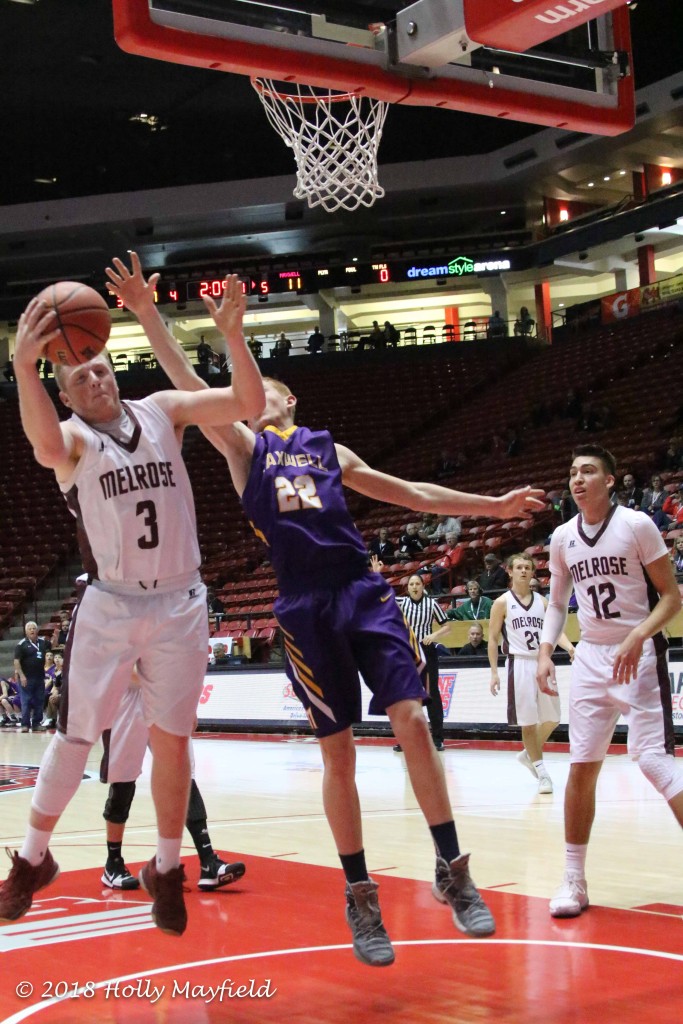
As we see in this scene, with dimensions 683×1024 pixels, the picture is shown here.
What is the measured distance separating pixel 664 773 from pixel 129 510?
2.52m

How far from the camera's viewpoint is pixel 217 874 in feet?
18.0

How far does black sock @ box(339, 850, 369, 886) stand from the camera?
3.94 m

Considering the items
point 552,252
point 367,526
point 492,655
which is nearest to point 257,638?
point 367,526

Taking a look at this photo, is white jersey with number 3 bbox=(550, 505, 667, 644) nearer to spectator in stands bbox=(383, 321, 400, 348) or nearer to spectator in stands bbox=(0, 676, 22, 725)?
spectator in stands bbox=(0, 676, 22, 725)

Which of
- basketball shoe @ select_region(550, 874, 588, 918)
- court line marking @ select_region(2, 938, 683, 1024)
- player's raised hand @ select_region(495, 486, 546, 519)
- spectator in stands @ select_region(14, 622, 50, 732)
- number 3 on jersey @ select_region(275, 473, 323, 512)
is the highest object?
number 3 on jersey @ select_region(275, 473, 323, 512)

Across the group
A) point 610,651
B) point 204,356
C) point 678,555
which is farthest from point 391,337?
point 610,651

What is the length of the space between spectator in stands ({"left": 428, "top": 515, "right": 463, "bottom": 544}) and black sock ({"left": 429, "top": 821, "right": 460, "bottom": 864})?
14.8 meters

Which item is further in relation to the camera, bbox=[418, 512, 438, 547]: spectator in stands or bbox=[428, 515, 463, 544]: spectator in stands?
bbox=[418, 512, 438, 547]: spectator in stands

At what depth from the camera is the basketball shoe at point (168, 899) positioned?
369 centimetres

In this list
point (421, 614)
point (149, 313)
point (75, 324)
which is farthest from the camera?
point (421, 614)

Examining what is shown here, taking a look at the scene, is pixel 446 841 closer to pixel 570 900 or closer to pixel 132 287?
pixel 570 900

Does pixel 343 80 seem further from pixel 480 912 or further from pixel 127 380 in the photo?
pixel 127 380

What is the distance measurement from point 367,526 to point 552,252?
43.7 ft

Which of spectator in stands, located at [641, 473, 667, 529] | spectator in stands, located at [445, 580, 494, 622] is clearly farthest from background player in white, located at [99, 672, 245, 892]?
spectator in stands, located at [641, 473, 667, 529]
